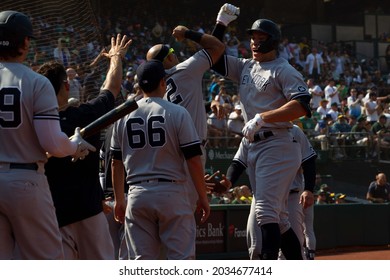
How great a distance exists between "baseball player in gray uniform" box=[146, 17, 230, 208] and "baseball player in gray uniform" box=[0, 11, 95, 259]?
6.98 ft

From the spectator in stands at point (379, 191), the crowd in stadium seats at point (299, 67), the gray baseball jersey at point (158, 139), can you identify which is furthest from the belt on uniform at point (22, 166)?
the spectator in stands at point (379, 191)

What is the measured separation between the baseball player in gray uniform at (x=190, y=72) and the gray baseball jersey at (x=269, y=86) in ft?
1.10

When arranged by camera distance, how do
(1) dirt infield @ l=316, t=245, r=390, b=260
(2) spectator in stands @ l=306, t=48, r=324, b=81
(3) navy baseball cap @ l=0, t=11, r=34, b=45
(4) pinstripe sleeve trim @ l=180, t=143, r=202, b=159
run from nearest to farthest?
(3) navy baseball cap @ l=0, t=11, r=34, b=45, (4) pinstripe sleeve trim @ l=180, t=143, r=202, b=159, (1) dirt infield @ l=316, t=245, r=390, b=260, (2) spectator in stands @ l=306, t=48, r=324, b=81

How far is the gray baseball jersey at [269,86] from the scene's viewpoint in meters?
6.73

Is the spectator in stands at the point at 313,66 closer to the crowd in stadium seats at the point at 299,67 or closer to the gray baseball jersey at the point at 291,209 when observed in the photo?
the crowd in stadium seats at the point at 299,67

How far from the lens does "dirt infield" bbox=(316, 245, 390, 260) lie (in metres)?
13.7

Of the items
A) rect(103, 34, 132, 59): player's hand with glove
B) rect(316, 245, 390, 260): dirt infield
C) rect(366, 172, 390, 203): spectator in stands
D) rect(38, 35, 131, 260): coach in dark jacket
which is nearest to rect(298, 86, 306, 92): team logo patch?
rect(103, 34, 132, 59): player's hand with glove

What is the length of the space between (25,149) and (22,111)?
220 mm

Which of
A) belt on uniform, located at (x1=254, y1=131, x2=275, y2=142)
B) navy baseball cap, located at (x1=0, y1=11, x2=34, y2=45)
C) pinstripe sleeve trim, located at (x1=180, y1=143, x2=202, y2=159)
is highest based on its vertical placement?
navy baseball cap, located at (x1=0, y1=11, x2=34, y2=45)

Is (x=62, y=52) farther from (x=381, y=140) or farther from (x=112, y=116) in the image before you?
(x=112, y=116)

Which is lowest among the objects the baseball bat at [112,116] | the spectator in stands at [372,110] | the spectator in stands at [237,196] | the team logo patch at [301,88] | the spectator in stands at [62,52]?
the spectator in stands at [372,110]

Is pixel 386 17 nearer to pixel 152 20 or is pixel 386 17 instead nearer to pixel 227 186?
pixel 152 20

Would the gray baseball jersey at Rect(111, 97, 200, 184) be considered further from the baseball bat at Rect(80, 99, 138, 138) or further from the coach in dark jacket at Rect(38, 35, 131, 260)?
the baseball bat at Rect(80, 99, 138, 138)
